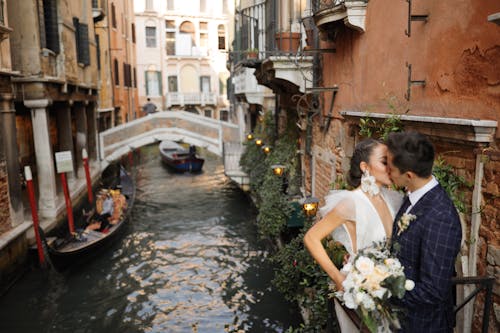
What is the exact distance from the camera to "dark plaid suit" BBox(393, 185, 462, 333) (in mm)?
1786

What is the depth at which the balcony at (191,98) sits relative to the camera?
28203 millimetres

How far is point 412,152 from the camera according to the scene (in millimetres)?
1814

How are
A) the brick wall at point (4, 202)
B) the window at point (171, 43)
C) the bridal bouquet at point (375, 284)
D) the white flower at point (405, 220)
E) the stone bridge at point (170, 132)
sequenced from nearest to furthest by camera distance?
the bridal bouquet at point (375, 284) < the white flower at point (405, 220) < the brick wall at point (4, 202) < the stone bridge at point (170, 132) < the window at point (171, 43)

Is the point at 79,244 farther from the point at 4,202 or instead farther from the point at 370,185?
the point at 370,185

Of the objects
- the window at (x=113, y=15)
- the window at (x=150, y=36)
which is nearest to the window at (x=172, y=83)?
the window at (x=150, y=36)

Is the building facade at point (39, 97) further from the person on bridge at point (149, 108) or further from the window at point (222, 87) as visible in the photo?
the window at point (222, 87)

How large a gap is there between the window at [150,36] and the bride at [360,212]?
91.6 ft

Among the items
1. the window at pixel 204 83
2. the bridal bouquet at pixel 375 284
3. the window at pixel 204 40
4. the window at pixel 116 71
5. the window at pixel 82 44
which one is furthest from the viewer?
the window at pixel 204 83

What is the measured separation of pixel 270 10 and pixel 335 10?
3025 millimetres

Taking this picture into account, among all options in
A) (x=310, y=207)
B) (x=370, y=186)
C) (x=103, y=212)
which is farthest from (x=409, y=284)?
(x=103, y=212)

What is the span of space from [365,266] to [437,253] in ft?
0.97

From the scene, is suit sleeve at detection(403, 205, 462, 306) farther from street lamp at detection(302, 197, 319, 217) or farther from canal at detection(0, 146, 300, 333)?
canal at detection(0, 146, 300, 333)

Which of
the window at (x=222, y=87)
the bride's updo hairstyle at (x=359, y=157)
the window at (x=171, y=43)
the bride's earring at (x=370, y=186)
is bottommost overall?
the bride's earring at (x=370, y=186)

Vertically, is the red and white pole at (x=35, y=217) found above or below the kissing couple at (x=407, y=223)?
below
